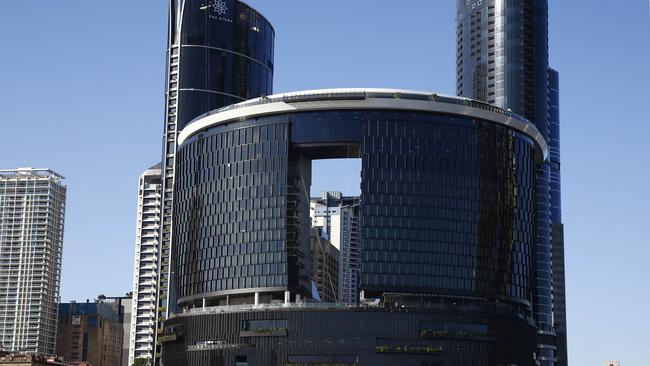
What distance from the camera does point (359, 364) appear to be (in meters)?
200

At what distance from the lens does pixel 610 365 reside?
124 meters

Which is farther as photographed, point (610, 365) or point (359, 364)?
point (359, 364)

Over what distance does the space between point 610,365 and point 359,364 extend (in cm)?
8098
